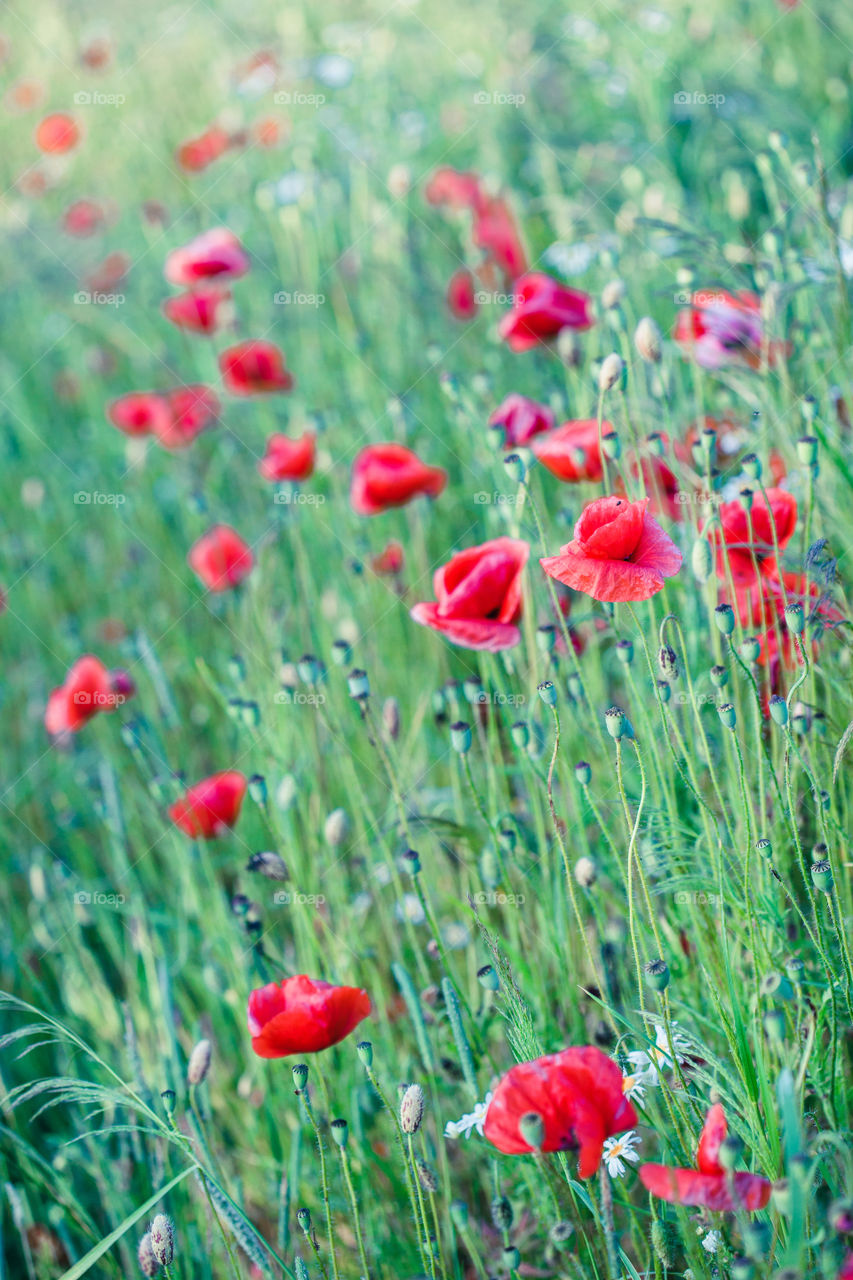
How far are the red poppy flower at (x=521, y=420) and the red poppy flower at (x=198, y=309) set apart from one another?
1198 mm

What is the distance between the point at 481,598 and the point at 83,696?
2.83 feet

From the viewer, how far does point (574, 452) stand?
1.41 metres

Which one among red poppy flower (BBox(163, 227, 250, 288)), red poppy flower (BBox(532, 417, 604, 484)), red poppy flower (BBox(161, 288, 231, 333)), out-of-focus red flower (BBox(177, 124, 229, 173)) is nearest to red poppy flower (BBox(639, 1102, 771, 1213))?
red poppy flower (BBox(532, 417, 604, 484))

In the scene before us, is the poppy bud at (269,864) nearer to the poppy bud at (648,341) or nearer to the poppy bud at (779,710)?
the poppy bud at (779,710)

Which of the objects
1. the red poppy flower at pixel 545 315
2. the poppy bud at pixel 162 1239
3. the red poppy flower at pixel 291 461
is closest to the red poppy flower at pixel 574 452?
the red poppy flower at pixel 545 315

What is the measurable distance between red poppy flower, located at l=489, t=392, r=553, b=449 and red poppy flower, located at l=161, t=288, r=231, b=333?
1.20 metres

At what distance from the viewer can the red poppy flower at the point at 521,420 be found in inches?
Result: 66.9

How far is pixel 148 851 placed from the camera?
194 cm

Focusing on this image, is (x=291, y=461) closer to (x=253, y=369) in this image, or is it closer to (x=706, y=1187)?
(x=253, y=369)

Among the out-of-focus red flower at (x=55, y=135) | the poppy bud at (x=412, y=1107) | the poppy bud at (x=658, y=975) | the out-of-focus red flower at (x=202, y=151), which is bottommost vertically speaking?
the poppy bud at (x=412, y=1107)

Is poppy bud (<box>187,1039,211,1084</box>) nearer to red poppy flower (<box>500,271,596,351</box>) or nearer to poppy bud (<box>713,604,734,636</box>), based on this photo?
poppy bud (<box>713,604,734,636</box>)

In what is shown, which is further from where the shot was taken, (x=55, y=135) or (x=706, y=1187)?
(x=55, y=135)

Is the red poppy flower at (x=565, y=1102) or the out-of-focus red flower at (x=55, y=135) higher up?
the out-of-focus red flower at (x=55, y=135)

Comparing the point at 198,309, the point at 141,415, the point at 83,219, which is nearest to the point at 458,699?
the point at 141,415
